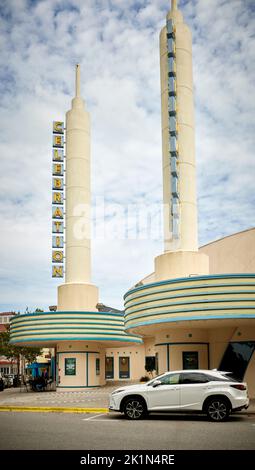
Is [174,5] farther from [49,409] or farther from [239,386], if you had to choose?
[239,386]

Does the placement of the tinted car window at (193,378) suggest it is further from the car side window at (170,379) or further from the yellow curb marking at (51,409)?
the yellow curb marking at (51,409)

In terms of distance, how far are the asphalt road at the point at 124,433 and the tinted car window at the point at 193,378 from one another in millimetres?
1143

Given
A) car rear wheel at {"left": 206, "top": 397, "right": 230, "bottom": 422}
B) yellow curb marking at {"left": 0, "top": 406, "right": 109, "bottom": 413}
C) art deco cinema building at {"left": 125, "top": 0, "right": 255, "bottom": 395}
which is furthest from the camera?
art deco cinema building at {"left": 125, "top": 0, "right": 255, "bottom": 395}

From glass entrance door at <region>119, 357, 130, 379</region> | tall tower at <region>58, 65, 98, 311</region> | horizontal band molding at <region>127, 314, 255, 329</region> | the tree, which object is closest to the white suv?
horizontal band molding at <region>127, 314, 255, 329</region>

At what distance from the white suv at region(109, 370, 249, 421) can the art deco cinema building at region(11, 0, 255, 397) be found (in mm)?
5688

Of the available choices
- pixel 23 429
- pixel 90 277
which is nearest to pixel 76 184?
pixel 90 277

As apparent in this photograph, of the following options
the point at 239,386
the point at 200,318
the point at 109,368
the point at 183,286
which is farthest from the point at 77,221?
the point at 239,386

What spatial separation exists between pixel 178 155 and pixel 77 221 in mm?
13626

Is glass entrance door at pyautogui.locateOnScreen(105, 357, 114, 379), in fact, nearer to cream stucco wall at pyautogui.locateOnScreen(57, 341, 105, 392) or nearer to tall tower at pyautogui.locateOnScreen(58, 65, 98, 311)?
cream stucco wall at pyautogui.locateOnScreen(57, 341, 105, 392)

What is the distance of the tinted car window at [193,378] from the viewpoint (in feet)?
55.4

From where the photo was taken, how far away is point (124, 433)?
13.8 meters

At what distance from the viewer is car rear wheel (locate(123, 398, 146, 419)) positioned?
55.9ft
